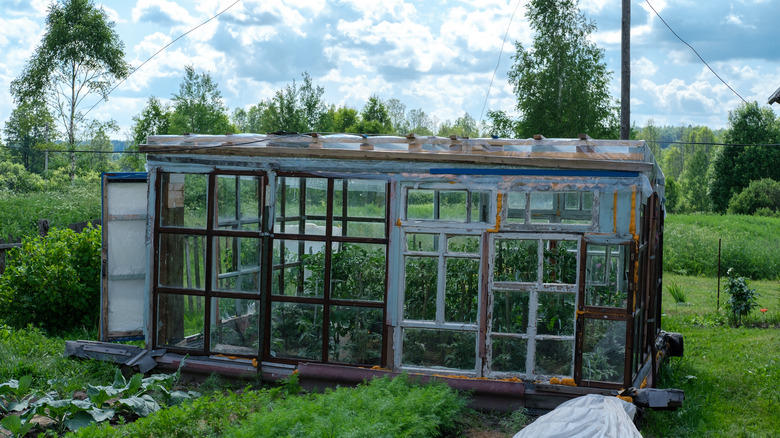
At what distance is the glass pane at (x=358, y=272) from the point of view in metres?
7.95

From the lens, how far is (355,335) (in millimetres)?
8031

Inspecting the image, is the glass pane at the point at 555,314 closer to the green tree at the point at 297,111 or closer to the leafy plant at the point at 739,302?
the leafy plant at the point at 739,302

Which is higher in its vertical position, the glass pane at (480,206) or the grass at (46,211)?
the glass pane at (480,206)

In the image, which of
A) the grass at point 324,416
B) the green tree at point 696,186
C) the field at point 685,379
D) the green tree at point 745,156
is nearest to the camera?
the grass at point 324,416

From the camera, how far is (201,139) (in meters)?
8.22

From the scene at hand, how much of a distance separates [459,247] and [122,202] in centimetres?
433

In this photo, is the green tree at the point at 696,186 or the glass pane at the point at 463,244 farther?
the green tree at the point at 696,186

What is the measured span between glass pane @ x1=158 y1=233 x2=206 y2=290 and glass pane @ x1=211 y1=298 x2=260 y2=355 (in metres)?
0.39

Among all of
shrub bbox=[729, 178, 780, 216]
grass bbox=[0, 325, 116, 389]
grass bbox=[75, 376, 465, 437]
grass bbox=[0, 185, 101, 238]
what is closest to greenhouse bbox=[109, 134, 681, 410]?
grass bbox=[0, 325, 116, 389]

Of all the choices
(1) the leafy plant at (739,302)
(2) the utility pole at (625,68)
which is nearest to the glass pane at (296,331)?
(2) the utility pole at (625,68)

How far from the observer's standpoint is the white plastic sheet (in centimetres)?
546

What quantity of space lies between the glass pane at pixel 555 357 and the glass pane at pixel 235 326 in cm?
333

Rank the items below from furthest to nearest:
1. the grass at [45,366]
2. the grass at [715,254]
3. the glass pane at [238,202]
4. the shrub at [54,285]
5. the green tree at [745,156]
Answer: the green tree at [745,156] < the grass at [715,254] < the shrub at [54,285] < the glass pane at [238,202] < the grass at [45,366]

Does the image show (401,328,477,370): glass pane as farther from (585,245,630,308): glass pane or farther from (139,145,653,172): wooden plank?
(139,145,653,172): wooden plank
